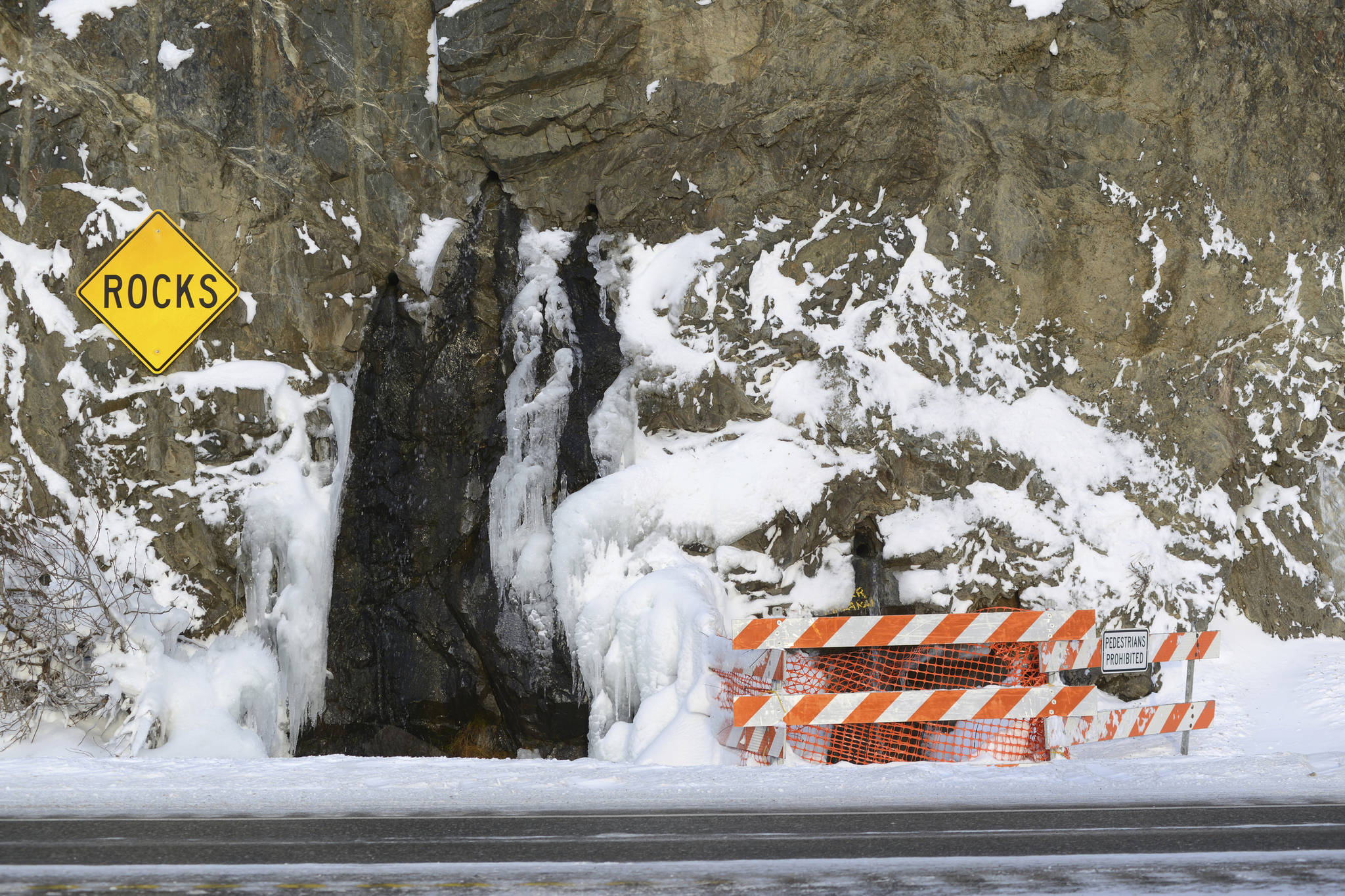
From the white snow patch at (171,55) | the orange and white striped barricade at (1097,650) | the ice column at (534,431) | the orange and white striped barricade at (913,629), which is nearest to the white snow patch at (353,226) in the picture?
the ice column at (534,431)

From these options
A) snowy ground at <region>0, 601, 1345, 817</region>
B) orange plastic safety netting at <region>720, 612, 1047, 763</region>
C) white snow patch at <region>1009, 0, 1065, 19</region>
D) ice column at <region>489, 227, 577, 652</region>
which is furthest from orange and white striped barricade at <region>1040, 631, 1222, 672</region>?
white snow patch at <region>1009, 0, 1065, 19</region>

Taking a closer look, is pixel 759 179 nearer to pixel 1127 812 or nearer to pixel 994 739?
pixel 994 739

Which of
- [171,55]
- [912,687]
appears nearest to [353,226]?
[171,55]

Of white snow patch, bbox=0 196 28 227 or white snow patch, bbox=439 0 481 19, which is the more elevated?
white snow patch, bbox=439 0 481 19

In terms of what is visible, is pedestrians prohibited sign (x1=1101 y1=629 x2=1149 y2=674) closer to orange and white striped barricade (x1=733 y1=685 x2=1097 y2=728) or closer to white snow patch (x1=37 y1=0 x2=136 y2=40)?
orange and white striped barricade (x1=733 y1=685 x2=1097 y2=728)

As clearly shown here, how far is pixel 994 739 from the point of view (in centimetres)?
768

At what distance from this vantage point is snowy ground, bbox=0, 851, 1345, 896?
154 inches

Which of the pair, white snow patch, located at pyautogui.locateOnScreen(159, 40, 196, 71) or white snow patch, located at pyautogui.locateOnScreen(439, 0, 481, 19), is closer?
white snow patch, located at pyautogui.locateOnScreen(159, 40, 196, 71)

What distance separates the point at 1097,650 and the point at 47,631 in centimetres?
768

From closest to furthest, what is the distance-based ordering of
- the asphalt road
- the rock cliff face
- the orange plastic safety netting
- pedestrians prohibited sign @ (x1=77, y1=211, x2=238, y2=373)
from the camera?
the asphalt road, the orange plastic safety netting, pedestrians prohibited sign @ (x1=77, y1=211, x2=238, y2=373), the rock cliff face

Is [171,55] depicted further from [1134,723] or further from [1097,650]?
[1134,723]

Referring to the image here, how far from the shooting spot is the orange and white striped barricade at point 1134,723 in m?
7.12

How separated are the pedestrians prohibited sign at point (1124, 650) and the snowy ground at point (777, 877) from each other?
281 centimetres

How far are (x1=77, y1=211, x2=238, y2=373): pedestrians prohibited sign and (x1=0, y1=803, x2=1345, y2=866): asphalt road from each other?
15.0 feet
